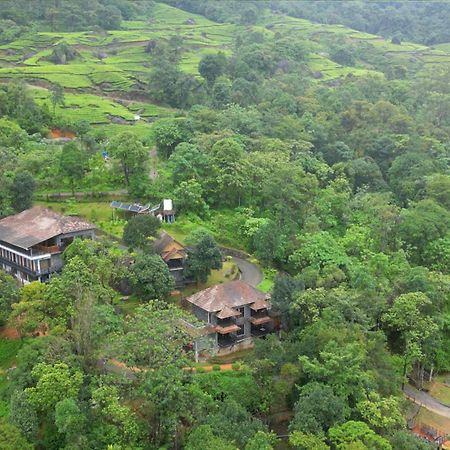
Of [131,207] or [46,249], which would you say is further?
[131,207]

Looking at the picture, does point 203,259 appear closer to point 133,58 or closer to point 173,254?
point 173,254

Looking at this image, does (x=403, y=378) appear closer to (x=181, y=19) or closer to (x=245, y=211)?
(x=245, y=211)

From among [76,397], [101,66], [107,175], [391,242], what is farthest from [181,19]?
[76,397]

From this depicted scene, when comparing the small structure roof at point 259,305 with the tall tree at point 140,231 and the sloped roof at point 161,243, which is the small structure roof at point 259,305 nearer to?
the sloped roof at point 161,243

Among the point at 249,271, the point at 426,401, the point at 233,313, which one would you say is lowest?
the point at 426,401

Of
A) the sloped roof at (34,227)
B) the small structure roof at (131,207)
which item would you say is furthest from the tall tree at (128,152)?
the sloped roof at (34,227)

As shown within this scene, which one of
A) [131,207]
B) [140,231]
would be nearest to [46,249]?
[140,231]
